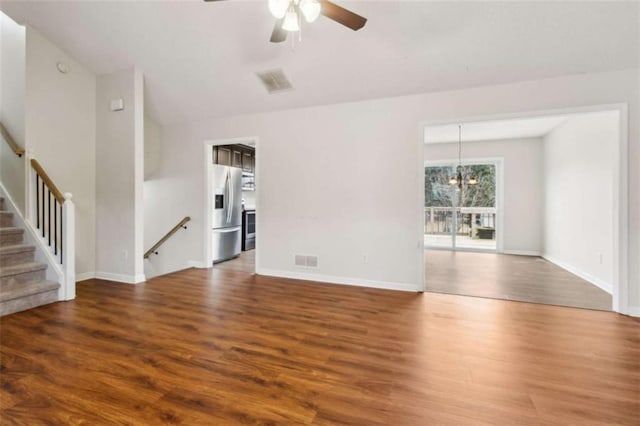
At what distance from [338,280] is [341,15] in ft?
10.6

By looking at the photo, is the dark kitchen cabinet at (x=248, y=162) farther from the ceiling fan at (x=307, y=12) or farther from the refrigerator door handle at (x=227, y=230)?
the ceiling fan at (x=307, y=12)

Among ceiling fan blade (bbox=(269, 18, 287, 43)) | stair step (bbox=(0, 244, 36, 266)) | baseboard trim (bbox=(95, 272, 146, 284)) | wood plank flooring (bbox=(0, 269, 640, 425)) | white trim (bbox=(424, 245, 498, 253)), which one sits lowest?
wood plank flooring (bbox=(0, 269, 640, 425))

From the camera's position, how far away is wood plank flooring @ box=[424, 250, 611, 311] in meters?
3.64

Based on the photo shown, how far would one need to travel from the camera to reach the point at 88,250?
4441mm

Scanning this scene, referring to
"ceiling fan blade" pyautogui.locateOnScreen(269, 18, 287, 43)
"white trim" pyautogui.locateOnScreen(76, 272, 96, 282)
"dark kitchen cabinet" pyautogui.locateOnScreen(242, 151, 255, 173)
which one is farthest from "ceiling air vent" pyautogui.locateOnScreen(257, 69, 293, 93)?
"white trim" pyautogui.locateOnScreen(76, 272, 96, 282)

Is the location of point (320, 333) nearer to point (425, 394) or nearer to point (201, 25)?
point (425, 394)

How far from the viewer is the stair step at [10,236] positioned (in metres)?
3.39

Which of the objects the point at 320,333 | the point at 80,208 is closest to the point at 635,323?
the point at 320,333

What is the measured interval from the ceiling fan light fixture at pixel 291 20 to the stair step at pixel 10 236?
391cm

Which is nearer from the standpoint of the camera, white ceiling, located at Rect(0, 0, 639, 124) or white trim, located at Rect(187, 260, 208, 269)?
white ceiling, located at Rect(0, 0, 639, 124)

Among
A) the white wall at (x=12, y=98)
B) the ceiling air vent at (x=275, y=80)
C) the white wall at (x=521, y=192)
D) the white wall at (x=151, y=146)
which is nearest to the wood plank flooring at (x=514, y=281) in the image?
the white wall at (x=521, y=192)

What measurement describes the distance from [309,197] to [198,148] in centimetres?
229

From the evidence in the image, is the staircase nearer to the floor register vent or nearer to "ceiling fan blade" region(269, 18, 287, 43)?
the floor register vent

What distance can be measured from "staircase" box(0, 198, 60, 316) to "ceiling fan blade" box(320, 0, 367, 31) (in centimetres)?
399
